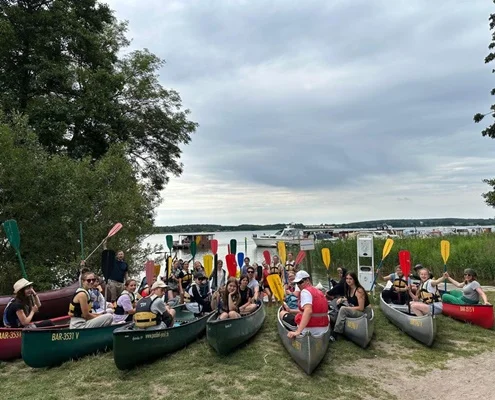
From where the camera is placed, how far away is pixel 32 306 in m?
6.39

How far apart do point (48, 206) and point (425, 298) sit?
9643mm

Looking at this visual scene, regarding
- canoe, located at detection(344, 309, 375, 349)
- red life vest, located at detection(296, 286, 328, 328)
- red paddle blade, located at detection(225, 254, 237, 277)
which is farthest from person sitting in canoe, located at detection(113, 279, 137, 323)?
canoe, located at detection(344, 309, 375, 349)

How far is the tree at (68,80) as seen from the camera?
13.9 metres

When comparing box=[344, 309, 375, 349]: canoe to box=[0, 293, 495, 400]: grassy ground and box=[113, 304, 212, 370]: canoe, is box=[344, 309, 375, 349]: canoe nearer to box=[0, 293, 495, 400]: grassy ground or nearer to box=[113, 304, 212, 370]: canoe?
box=[0, 293, 495, 400]: grassy ground

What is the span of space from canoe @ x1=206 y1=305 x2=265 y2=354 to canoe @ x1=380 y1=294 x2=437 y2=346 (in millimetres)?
2865

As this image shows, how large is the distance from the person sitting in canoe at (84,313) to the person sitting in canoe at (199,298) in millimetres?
2714

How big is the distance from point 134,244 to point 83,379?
1028 centimetres

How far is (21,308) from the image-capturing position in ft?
20.1

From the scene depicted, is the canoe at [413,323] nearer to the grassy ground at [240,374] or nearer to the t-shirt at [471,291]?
the grassy ground at [240,374]

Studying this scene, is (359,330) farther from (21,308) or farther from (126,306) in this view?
(21,308)

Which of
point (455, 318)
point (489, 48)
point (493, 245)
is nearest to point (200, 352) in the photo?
point (455, 318)

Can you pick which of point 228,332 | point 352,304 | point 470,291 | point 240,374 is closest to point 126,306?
point 228,332

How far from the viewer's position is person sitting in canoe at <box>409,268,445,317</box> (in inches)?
299

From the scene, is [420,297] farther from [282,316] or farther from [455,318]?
[282,316]
